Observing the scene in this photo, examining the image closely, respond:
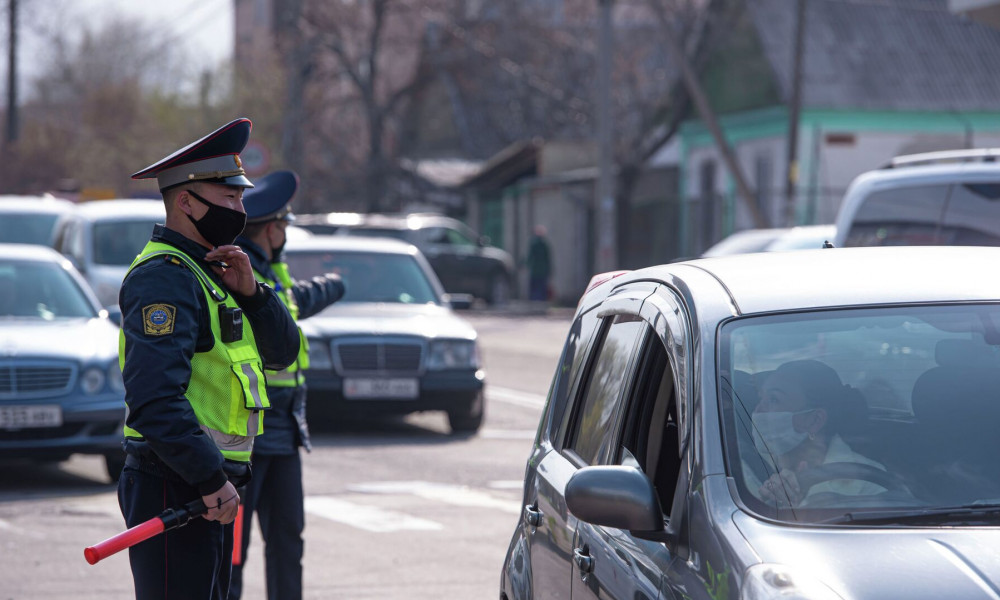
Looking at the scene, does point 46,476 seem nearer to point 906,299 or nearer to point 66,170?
point 906,299

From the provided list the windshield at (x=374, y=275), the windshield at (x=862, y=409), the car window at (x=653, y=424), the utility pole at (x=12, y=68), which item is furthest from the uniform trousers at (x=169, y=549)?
the utility pole at (x=12, y=68)

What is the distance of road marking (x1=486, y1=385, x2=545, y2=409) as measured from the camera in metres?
15.3

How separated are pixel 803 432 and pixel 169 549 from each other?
1.73 meters

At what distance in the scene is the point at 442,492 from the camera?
10203mm

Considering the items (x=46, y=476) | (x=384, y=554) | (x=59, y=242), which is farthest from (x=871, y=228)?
(x=59, y=242)

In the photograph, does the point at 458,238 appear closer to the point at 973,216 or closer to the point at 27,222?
the point at 27,222

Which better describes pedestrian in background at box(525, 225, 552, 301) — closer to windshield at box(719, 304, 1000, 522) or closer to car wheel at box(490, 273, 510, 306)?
car wheel at box(490, 273, 510, 306)

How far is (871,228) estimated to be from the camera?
9875mm

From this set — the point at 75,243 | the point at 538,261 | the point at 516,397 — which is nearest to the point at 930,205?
the point at 516,397

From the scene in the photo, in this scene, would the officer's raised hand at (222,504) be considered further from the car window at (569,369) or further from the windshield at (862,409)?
the windshield at (862,409)

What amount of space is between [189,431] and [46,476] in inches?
289

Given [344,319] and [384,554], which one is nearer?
[384,554]

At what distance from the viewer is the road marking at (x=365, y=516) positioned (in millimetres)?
8938

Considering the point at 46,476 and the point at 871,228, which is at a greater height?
the point at 871,228
